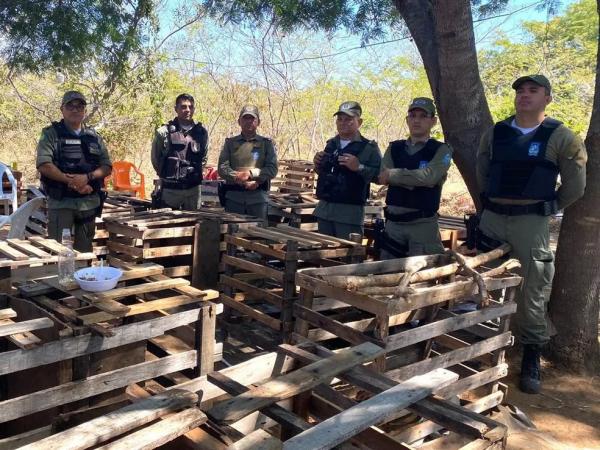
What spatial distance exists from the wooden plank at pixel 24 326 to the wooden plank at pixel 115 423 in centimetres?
69

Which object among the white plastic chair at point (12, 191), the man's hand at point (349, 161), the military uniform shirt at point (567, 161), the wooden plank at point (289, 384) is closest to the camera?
the wooden plank at point (289, 384)

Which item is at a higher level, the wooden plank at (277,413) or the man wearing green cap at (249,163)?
the man wearing green cap at (249,163)

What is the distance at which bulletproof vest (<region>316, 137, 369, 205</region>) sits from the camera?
508 cm

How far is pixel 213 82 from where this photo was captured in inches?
624

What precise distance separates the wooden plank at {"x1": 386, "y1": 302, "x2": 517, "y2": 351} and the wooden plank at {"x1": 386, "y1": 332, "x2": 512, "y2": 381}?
149mm

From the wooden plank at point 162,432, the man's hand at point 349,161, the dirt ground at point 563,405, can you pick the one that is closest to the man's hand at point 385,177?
the man's hand at point 349,161

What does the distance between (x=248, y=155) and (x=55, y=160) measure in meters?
1.93

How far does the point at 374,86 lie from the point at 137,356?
16.3m

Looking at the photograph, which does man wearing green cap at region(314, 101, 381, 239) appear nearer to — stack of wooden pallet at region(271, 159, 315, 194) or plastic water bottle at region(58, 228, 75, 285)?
plastic water bottle at region(58, 228, 75, 285)

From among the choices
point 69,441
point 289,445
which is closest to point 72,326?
point 69,441

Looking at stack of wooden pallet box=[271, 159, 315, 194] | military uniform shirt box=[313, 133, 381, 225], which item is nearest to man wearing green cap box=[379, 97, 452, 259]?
military uniform shirt box=[313, 133, 381, 225]

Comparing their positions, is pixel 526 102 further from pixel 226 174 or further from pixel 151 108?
pixel 151 108

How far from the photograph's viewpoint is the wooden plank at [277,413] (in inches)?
77.4

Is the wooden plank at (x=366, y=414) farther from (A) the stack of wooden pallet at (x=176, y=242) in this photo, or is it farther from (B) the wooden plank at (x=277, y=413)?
(A) the stack of wooden pallet at (x=176, y=242)
